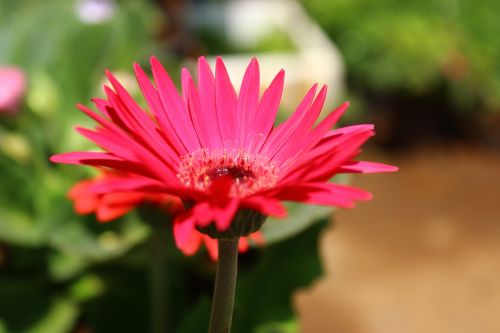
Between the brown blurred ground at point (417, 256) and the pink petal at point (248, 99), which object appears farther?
the brown blurred ground at point (417, 256)

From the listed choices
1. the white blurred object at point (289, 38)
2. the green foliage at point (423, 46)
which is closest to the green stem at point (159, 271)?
the white blurred object at point (289, 38)

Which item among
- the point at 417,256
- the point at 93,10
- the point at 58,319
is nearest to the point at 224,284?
the point at 58,319

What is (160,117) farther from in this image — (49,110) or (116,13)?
(116,13)

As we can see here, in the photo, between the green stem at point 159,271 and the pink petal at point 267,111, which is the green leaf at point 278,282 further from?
the pink petal at point 267,111

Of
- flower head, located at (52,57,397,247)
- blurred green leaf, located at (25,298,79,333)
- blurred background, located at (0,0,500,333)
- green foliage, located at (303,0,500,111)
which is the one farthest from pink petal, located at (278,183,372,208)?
green foliage, located at (303,0,500,111)

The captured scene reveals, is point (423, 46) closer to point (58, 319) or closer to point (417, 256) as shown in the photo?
point (417, 256)

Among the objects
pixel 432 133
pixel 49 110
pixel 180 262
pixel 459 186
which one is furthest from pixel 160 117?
pixel 432 133

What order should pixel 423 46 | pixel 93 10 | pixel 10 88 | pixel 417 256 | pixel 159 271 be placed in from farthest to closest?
pixel 423 46 < pixel 417 256 < pixel 93 10 < pixel 10 88 < pixel 159 271
